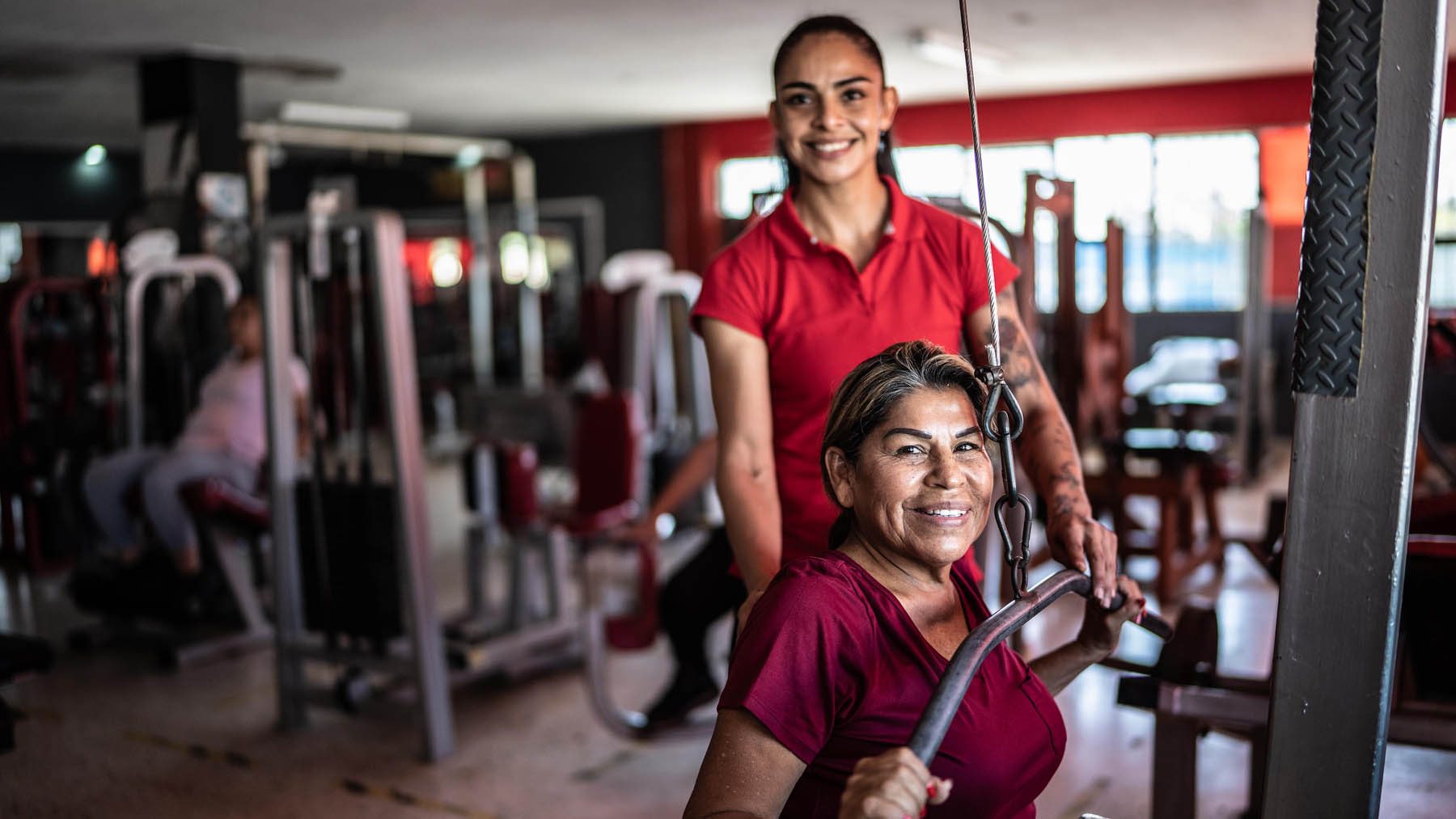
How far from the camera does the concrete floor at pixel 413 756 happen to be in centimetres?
297

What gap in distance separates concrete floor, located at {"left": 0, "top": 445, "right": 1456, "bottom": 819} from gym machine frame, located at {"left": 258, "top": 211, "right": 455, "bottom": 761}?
0.55 ft

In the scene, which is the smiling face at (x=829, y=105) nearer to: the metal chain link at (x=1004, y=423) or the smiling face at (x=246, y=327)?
the metal chain link at (x=1004, y=423)

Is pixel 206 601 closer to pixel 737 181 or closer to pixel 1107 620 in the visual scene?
pixel 1107 620

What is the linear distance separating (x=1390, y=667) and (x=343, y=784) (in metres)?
2.72

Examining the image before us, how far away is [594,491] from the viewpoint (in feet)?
13.4

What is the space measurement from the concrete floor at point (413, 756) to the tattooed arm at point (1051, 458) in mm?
1410

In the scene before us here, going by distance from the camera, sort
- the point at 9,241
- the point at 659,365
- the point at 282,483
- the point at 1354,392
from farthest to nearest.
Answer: the point at 9,241 < the point at 659,365 < the point at 282,483 < the point at 1354,392

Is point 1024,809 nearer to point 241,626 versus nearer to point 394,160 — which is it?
point 241,626

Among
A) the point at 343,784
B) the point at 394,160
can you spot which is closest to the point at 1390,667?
the point at 343,784

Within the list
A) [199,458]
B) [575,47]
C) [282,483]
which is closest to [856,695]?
[282,483]

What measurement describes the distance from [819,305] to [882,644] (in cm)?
61

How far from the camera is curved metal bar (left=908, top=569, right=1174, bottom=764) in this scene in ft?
3.05

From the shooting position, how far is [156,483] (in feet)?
14.0

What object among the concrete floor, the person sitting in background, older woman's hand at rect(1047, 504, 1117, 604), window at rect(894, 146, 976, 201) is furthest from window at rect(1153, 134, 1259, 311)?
older woman's hand at rect(1047, 504, 1117, 604)
